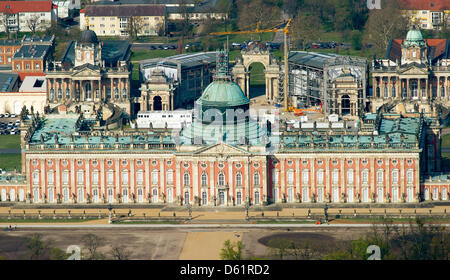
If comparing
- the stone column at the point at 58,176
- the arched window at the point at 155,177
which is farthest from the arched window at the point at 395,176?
the stone column at the point at 58,176

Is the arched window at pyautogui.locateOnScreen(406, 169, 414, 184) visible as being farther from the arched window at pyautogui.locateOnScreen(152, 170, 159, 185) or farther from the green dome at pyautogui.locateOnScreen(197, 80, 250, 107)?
the arched window at pyautogui.locateOnScreen(152, 170, 159, 185)

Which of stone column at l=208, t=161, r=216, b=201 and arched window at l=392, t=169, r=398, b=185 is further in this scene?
arched window at l=392, t=169, r=398, b=185

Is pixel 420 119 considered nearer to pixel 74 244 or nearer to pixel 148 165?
pixel 148 165

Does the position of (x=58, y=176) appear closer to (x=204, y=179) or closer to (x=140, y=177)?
(x=140, y=177)

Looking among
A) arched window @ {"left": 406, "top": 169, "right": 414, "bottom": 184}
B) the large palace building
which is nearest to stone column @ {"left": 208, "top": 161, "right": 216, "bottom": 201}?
the large palace building

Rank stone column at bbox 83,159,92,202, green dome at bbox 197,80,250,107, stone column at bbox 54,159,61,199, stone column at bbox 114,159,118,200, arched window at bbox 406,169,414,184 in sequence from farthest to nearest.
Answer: stone column at bbox 54,159,61,199, stone column at bbox 83,159,92,202, stone column at bbox 114,159,118,200, green dome at bbox 197,80,250,107, arched window at bbox 406,169,414,184

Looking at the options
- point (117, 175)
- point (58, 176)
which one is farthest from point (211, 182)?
point (58, 176)
